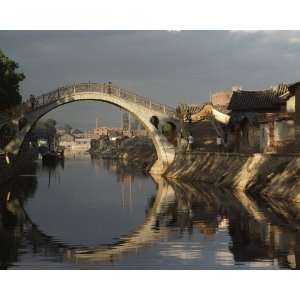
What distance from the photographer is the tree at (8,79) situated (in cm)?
6525

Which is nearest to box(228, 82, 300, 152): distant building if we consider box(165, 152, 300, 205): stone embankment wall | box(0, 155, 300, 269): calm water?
box(165, 152, 300, 205): stone embankment wall

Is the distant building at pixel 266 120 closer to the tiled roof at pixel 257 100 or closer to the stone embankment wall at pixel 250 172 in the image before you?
the tiled roof at pixel 257 100

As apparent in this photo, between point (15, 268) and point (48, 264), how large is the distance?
1407mm

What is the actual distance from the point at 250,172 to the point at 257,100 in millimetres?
24748

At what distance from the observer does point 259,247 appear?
80.5 ft

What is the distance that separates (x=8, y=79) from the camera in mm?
66312

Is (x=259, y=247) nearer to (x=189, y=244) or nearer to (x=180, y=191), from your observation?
(x=189, y=244)

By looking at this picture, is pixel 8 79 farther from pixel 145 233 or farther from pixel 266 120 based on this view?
pixel 145 233

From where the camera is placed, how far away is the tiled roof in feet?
230

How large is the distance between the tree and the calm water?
19193 mm

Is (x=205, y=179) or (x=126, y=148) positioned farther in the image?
(x=126, y=148)

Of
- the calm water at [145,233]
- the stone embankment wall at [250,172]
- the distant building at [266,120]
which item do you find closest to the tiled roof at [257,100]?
the distant building at [266,120]

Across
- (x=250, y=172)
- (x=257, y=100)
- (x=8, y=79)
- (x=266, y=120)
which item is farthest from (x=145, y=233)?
(x=257, y=100)

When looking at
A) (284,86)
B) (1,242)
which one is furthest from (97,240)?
(284,86)
